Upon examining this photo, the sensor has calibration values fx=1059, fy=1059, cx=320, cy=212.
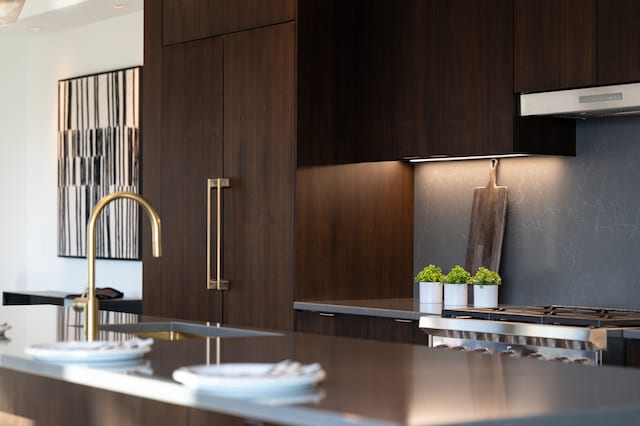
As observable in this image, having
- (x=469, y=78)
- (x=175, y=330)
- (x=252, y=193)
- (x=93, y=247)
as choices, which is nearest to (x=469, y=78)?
(x=469, y=78)

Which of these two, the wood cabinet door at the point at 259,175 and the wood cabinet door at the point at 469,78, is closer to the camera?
the wood cabinet door at the point at 469,78

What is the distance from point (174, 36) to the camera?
5613 millimetres

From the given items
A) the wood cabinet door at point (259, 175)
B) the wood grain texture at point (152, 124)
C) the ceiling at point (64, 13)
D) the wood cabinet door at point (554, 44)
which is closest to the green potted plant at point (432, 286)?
the wood cabinet door at point (259, 175)

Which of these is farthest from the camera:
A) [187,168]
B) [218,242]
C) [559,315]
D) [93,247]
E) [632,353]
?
[187,168]

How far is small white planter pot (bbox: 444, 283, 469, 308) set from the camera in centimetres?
455

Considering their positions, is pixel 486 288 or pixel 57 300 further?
pixel 57 300

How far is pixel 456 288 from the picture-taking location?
4.57 meters

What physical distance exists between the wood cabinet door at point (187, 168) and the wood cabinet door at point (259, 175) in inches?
4.2

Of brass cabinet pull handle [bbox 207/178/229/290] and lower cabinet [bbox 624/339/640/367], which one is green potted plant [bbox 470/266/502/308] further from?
brass cabinet pull handle [bbox 207/178/229/290]

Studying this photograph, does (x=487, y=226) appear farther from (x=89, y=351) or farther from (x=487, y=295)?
(x=89, y=351)

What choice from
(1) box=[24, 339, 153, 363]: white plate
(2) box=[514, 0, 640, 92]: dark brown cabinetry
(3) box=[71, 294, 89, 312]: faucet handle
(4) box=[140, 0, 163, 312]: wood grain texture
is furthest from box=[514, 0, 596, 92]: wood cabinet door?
(1) box=[24, 339, 153, 363]: white plate

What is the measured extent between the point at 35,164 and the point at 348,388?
688 cm

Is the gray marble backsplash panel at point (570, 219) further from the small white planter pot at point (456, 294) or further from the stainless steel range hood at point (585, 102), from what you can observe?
the small white planter pot at point (456, 294)

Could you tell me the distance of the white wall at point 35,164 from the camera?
312 inches
